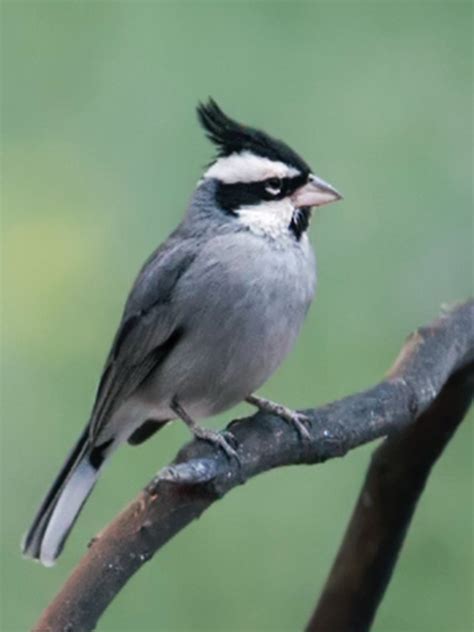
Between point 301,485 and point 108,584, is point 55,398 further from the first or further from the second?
point 108,584

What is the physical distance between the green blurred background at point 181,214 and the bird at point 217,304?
1.25 metres

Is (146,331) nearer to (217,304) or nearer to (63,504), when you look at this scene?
(217,304)

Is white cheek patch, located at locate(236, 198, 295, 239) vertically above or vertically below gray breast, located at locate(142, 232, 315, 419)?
above

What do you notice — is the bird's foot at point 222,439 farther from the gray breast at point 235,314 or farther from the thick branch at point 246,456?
the gray breast at point 235,314

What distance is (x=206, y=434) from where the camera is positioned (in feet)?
8.68

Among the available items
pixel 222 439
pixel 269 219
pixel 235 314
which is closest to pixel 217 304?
pixel 235 314

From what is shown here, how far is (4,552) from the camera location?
13.9 feet

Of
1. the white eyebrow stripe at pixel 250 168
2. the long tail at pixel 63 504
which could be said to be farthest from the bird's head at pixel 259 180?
the long tail at pixel 63 504

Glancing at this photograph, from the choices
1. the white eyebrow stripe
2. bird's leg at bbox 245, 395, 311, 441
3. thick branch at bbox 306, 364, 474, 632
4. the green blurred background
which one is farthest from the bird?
the green blurred background

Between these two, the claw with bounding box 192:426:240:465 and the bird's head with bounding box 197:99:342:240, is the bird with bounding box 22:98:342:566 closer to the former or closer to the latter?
the bird's head with bounding box 197:99:342:240

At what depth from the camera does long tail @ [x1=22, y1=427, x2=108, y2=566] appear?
9.08 ft

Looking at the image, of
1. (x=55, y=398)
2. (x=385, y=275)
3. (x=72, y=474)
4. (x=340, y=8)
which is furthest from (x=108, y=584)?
(x=340, y=8)

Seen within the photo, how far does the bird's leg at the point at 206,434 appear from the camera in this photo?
2389 mm

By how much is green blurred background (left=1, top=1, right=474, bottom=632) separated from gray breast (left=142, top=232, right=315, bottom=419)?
4.27 feet
